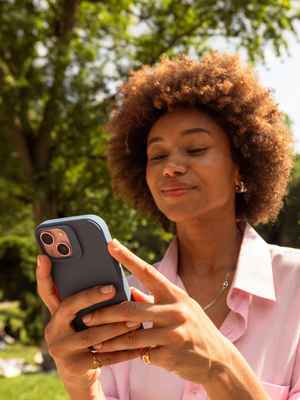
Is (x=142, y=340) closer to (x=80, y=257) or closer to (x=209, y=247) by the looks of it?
(x=80, y=257)

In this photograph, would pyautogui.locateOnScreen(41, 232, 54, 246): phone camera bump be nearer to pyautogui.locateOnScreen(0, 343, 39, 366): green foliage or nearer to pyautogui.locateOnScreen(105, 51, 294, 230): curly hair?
pyautogui.locateOnScreen(105, 51, 294, 230): curly hair

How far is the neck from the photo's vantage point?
199 centimetres

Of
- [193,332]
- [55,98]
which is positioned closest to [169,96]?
[193,332]

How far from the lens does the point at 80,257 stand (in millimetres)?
1415

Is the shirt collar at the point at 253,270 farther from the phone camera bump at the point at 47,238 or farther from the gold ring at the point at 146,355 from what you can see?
the phone camera bump at the point at 47,238

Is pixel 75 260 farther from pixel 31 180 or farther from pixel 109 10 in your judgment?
pixel 109 10

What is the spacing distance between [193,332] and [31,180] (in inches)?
345

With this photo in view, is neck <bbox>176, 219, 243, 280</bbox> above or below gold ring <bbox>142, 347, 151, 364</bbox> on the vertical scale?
above

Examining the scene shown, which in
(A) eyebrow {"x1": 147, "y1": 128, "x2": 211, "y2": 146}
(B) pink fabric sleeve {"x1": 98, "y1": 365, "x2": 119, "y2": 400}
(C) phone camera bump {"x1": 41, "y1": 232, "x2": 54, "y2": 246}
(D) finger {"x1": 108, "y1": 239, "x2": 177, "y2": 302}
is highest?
(A) eyebrow {"x1": 147, "y1": 128, "x2": 211, "y2": 146}

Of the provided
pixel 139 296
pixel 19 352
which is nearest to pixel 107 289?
pixel 139 296

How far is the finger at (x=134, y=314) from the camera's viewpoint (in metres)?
1.27

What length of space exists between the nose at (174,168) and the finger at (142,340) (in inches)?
26.4

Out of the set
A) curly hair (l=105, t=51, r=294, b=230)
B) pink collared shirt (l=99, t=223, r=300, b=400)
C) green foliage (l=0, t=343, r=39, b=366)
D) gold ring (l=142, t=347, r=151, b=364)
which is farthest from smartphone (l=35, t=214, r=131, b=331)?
green foliage (l=0, t=343, r=39, b=366)

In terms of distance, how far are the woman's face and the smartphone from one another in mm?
535
